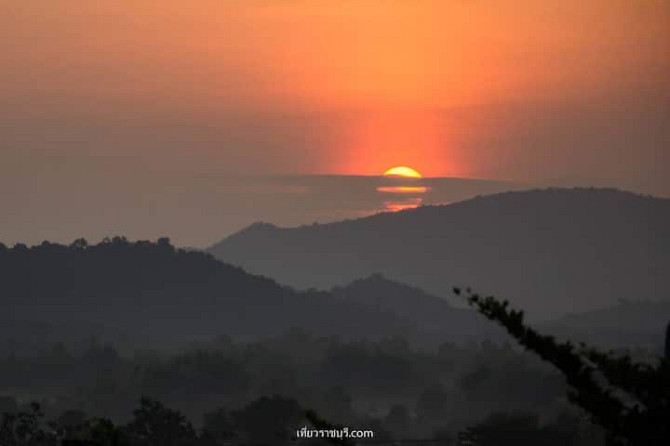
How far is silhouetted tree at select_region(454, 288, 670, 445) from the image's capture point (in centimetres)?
2534

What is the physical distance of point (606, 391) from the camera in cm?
2572

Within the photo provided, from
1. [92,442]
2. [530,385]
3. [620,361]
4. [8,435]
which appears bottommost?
[92,442]

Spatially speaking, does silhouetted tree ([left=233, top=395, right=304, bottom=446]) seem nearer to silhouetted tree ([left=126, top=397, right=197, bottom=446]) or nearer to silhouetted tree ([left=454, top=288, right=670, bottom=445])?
silhouetted tree ([left=126, top=397, right=197, bottom=446])

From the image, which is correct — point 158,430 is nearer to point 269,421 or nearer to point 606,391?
point 269,421

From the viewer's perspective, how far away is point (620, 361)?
26.6 metres

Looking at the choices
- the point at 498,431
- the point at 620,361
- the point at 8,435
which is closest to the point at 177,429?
the point at 8,435

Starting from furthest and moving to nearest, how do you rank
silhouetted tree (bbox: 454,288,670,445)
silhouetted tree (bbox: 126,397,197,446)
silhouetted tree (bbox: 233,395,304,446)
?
silhouetted tree (bbox: 233,395,304,446) < silhouetted tree (bbox: 126,397,197,446) < silhouetted tree (bbox: 454,288,670,445)

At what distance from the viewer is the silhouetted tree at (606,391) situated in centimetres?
2534

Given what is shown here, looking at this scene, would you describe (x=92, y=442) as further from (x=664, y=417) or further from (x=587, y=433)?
(x=587, y=433)

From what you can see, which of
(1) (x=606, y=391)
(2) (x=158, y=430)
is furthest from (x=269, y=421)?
(1) (x=606, y=391)

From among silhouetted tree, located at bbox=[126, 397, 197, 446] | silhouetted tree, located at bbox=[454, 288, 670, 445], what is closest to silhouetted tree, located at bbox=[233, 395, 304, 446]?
silhouetted tree, located at bbox=[126, 397, 197, 446]

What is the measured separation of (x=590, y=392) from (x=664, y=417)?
131 centimetres

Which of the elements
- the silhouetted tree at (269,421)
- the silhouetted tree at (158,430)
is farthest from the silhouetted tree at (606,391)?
the silhouetted tree at (269,421)

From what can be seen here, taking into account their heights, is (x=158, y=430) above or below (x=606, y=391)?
above
